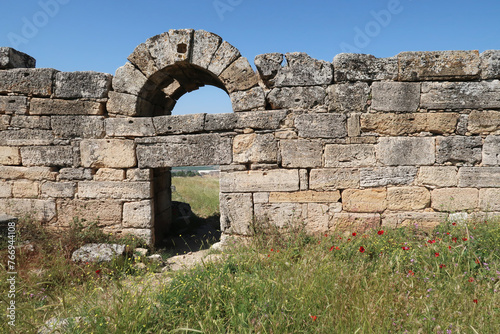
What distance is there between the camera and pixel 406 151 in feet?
14.8

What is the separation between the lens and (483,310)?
8.34 ft

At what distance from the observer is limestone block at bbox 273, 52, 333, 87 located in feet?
15.0

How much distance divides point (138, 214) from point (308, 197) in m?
2.75

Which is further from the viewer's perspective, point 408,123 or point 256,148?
point 256,148

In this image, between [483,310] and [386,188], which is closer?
[483,310]

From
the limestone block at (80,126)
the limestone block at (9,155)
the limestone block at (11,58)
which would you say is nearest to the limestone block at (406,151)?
the limestone block at (80,126)

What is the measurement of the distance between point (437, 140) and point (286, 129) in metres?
2.26

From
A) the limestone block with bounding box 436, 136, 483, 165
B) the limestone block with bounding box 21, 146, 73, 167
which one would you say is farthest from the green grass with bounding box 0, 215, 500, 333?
the limestone block with bounding box 21, 146, 73, 167

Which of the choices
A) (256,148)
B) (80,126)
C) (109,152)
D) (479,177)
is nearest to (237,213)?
(256,148)

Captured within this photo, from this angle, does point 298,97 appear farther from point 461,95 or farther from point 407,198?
Answer: point 461,95

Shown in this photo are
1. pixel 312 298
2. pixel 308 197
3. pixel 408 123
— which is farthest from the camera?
pixel 308 197

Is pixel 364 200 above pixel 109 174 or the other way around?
the other way around

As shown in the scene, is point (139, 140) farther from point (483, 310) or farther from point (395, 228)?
point (483, 310)

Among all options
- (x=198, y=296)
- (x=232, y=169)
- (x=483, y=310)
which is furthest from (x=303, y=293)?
(x=232, y=169)
